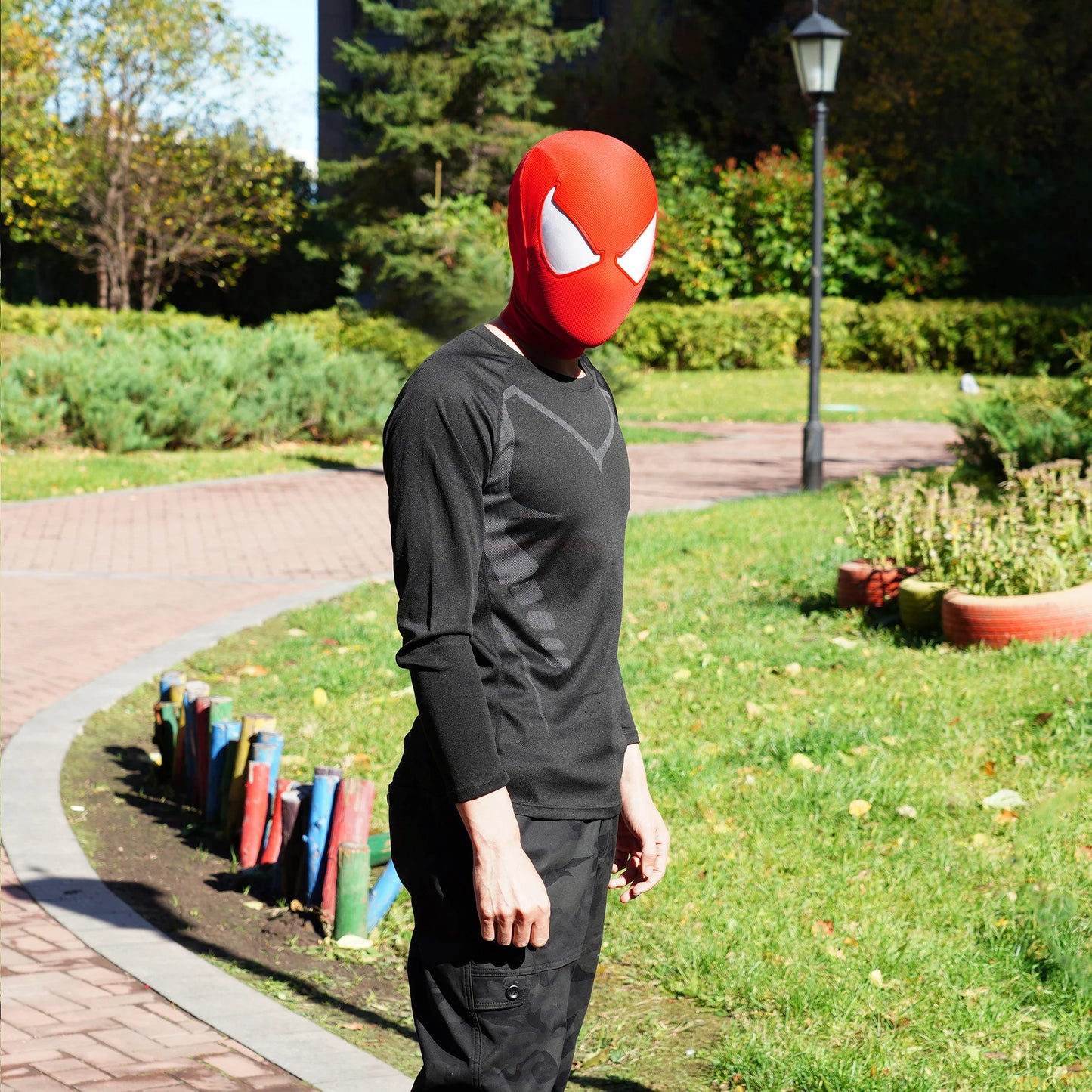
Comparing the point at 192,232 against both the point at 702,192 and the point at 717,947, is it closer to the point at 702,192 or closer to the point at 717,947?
the point at 702,192

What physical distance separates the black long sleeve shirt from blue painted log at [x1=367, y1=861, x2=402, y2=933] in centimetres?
230

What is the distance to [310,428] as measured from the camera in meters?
17.5

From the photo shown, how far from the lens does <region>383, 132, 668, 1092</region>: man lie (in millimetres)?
1790

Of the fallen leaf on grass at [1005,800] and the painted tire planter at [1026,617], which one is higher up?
the painted tire planter at [1026,617]

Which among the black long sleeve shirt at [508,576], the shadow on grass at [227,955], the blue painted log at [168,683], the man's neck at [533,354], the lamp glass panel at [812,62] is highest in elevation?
the lamp glass panel at [812,62]

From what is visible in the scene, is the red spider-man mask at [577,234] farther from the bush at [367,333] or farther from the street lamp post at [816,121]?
the street lamp post at [816,121]

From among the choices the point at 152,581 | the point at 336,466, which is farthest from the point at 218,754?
the point at 336,466

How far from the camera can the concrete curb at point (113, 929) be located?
3359 mm

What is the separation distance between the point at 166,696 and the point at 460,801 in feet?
13.6

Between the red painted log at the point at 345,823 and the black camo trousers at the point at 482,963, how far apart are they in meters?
2.21

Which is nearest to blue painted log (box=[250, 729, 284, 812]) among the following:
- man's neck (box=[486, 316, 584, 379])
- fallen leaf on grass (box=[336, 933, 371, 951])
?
fallen leaf on grass (box=[336, 933, 371, 951])

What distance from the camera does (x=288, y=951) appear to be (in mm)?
4117

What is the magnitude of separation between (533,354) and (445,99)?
2698 centimetres

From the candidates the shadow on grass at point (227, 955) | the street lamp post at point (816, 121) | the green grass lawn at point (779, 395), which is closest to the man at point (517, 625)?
the shadow on grass at point (227, 955)
